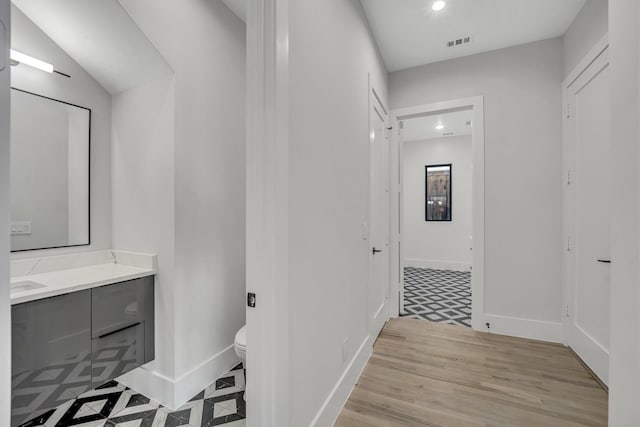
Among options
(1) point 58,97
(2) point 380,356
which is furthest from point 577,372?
(1) point 58,97

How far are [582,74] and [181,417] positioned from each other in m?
3.85

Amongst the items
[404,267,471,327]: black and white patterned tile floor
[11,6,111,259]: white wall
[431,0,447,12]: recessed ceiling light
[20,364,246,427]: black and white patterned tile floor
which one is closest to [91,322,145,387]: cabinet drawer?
[20,364,246,427]: black and white patterned tile floor

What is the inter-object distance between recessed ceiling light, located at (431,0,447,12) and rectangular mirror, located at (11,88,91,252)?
2.76m

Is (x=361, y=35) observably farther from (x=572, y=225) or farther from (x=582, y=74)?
(x=572, y=225)

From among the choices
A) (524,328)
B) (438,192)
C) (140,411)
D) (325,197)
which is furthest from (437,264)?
(140,411)

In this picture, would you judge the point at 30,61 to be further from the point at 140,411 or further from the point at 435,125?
the point at 435,125

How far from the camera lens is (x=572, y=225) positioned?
253cm

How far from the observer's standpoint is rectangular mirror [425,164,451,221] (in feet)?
20.1

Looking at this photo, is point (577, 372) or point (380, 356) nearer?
point (577, 372)

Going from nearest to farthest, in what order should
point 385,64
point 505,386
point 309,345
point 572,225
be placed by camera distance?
point 309,345 < point 505,386 < point 572,225 < point 385,64

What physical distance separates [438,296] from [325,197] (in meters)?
3.35

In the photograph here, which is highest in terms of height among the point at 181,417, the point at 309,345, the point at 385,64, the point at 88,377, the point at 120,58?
the point at 385,64

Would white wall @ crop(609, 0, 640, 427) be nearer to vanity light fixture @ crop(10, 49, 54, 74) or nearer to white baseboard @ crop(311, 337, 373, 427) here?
white baseboard @ crop(311, 337, 373, 427)

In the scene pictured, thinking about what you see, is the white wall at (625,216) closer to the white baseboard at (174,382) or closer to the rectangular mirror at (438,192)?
the white baseboard at (174,382)
